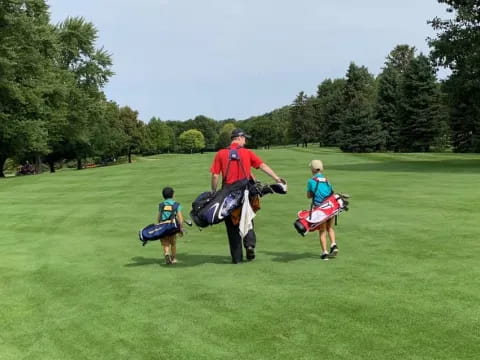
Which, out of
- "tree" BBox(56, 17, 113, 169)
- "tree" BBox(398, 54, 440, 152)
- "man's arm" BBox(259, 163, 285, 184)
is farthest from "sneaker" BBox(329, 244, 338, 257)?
"tree" BBox(398, 54, 440, 152)

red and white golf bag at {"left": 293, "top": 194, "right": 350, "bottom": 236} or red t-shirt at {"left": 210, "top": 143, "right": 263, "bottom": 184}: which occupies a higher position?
red t-shirt at {"left": 210, "top": 143, "right": 263, "bottom": 184}

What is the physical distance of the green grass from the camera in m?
5.42

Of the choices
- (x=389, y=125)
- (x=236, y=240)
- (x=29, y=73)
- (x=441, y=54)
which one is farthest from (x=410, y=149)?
(x=236, y=240)

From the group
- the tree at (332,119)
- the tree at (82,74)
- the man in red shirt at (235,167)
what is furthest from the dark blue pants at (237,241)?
the tree at (332,119)

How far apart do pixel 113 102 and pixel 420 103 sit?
52855 mm

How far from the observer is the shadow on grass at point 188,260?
9.61 m

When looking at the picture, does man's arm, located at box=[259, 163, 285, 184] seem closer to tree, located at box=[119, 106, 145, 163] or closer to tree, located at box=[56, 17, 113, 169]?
tree, located at box=[56, 17, 113, 169]

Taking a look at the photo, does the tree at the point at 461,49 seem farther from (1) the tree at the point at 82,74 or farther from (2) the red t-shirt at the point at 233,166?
(1) the tree at the point at 82,74

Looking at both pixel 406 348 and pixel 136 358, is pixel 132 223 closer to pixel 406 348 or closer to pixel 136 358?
pixel 136 358

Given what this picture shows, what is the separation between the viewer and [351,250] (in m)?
9.89

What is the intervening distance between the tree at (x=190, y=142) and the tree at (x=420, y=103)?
109 m

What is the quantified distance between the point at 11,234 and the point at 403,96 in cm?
6250

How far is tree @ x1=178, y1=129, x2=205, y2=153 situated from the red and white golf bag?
162124 mm

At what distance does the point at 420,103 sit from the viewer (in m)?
66.8
